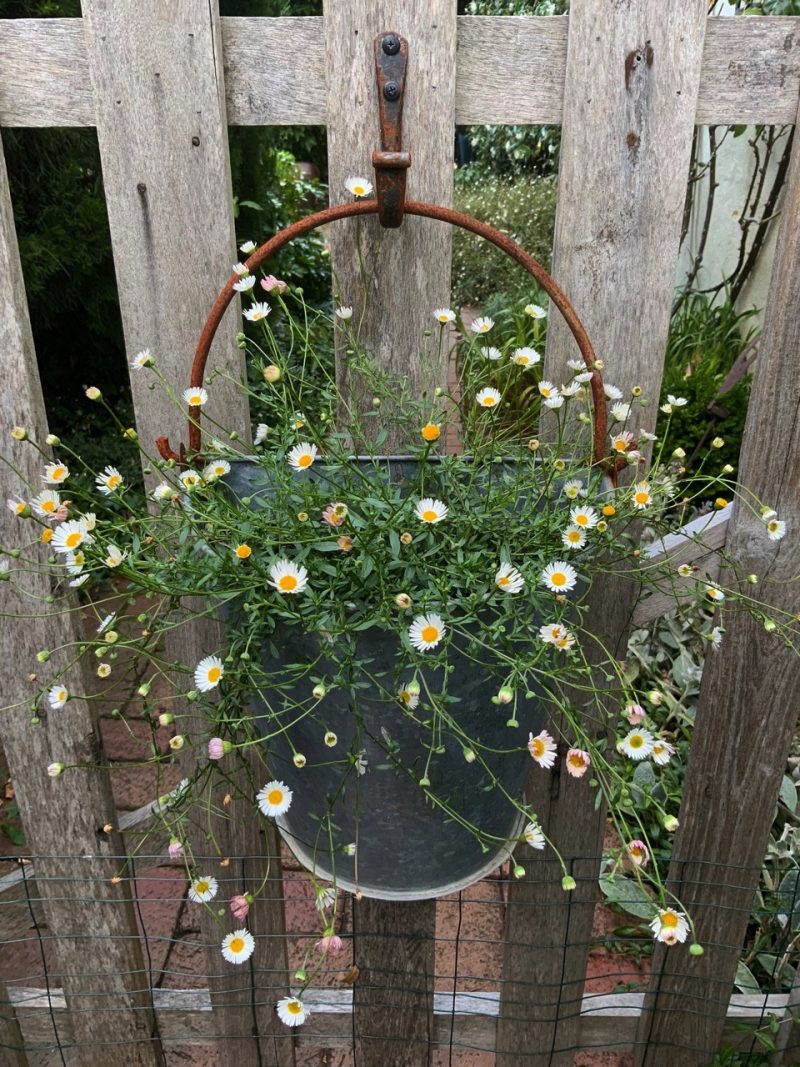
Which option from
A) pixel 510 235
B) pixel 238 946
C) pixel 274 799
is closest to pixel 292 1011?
pixel 238 946

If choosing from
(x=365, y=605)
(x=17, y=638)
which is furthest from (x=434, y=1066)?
(x=365, y=605)

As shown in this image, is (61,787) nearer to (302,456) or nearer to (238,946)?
(238,946)

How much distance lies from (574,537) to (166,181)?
0.73 meters

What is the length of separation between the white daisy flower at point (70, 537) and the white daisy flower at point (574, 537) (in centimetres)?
51

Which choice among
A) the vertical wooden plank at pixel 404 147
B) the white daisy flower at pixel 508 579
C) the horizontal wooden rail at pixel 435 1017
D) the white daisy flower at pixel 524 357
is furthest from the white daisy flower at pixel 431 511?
the horizontal wooden rail at pixel 435 1017

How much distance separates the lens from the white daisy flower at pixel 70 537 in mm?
956

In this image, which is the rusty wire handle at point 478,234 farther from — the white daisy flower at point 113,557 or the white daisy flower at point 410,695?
the white daisy flower at point 410,695

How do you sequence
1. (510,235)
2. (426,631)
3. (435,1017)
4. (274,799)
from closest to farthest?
(426,631), (274,799), (435,1017), (510,235)

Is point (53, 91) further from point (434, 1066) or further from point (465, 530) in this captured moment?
point (434, 1066)

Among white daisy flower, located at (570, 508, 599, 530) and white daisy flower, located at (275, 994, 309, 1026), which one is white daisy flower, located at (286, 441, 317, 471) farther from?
white daisy flower, located at (275, 994, 309, 1026)

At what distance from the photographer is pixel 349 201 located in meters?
1.20

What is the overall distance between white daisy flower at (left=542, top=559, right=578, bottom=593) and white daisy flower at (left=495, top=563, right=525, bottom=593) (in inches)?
1.2

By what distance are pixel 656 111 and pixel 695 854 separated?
1220mm

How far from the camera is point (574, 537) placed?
96 cm
